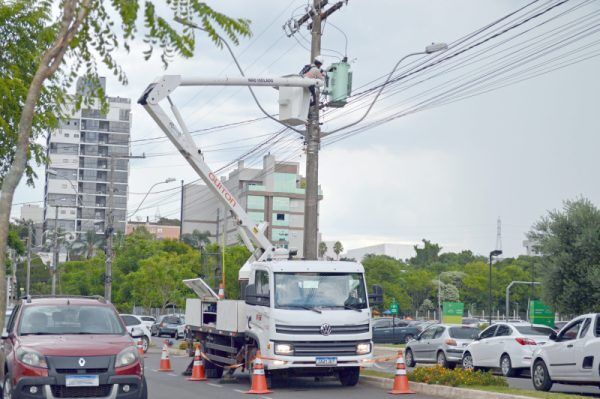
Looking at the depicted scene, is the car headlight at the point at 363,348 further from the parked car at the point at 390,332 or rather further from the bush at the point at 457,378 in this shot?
the parked car at the point at 390,332

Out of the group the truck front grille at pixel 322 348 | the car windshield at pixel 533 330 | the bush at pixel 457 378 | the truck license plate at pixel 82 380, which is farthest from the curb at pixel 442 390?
the truck license plate at pixel 82 380

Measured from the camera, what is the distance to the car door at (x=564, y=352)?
1945 cm

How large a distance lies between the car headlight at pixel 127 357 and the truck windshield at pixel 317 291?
6408 mm

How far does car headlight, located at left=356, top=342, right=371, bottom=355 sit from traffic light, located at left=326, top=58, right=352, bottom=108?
Answer: 26.5 feet

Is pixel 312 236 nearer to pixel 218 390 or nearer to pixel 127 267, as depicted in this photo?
pixel 218 390

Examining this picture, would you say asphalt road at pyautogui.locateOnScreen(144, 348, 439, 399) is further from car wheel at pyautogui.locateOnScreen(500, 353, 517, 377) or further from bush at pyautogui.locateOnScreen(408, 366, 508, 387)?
car wheel at pyautogui.locateOnScreen(500, 353, 517, 377)

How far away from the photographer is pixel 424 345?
31.4 meters

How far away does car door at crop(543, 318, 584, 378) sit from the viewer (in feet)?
63.8

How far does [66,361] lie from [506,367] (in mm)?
16190

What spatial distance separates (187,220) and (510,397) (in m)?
129

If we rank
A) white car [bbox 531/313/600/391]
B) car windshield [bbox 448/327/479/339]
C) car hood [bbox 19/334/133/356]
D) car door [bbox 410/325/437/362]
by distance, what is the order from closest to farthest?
1. car hood [bbox 19/334/133/356]
2. white car [bbox 531/313/600/391]
3. car windshield [bbox 448/327/479/339]
4. car door [bbox 410/325/437/362]

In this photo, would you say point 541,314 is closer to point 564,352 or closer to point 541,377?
point 541,377

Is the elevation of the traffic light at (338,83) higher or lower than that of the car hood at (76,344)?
higher

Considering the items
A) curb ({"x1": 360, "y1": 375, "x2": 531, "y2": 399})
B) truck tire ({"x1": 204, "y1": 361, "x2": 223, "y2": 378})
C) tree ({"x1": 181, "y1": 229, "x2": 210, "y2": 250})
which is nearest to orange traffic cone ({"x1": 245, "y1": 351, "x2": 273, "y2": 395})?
curb ({"x1": 360, "y1": 375, "x2": 531, "y2": 399})
